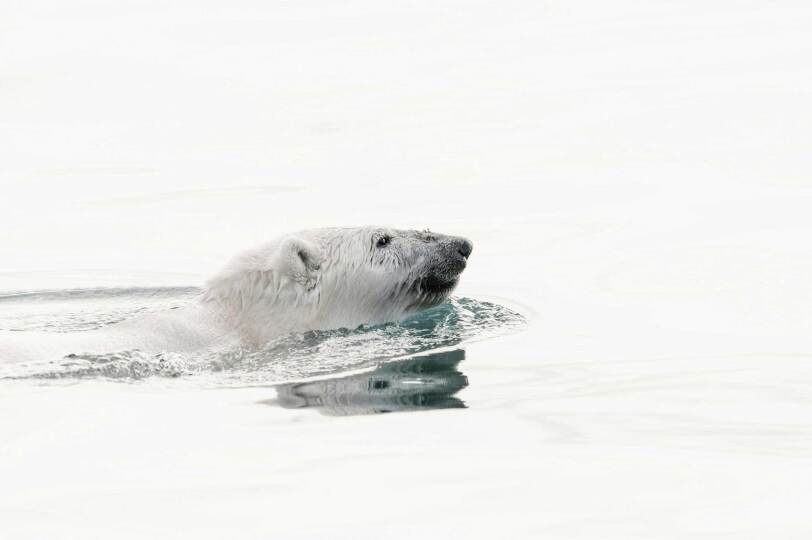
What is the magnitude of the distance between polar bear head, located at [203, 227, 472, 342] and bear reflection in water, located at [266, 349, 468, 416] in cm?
98

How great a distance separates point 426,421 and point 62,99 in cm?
1751

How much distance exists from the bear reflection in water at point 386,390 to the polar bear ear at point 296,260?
117 cm

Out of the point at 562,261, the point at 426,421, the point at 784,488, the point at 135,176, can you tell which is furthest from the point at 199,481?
the point at 135,176

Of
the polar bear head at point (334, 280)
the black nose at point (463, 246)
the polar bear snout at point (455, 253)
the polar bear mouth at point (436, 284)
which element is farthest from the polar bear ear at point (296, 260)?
the black nose at point (463, 246)

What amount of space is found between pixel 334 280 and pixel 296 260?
1.42 feet

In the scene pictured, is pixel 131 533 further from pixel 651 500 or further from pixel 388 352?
pixel 388 352

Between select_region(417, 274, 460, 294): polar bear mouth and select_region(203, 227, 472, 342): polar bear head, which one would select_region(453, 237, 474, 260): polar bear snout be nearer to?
select_region(203, 227, 472, 342): polar bear head

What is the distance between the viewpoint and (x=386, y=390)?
33.9 feet

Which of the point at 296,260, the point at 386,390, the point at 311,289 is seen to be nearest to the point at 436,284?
the point at 311,289

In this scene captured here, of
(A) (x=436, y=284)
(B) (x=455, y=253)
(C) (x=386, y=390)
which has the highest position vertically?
(B) (x=455, y=253)

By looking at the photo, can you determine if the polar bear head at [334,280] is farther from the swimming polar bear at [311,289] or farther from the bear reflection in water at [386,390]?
the bear reflection in water at [386,390]

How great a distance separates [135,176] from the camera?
21094mm

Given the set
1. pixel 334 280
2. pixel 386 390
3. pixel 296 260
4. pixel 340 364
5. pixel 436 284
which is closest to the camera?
pixel 386 390

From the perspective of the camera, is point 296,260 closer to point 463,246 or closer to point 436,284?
point 436,284
